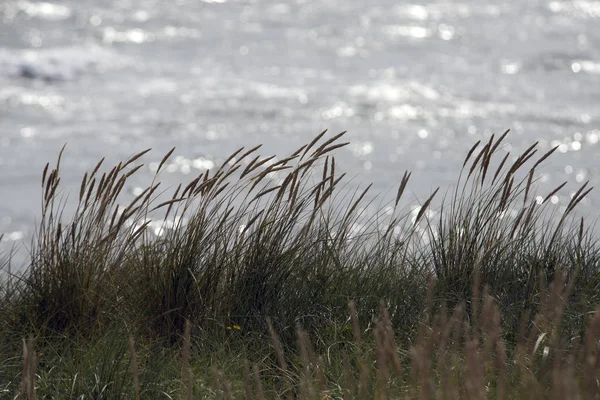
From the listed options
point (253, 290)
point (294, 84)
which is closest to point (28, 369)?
point (253, 290)

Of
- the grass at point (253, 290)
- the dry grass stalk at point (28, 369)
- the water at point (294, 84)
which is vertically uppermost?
the water at point (294, 84)

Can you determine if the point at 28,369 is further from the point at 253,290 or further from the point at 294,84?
the point at 294,84

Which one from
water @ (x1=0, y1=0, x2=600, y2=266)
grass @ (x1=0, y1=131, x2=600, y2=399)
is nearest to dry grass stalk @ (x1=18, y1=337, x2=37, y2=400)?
grass @ (x1=0, y1=131, x2=600, y2=399)

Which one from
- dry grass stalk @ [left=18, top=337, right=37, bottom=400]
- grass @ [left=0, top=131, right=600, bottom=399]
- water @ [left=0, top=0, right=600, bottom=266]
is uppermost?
water @ [left=0, top=0, right=600, bottom=266]

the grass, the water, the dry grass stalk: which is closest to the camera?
the dry grass stalk

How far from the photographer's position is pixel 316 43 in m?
20.2

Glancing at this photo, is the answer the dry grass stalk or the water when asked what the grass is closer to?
the dry grass stalk

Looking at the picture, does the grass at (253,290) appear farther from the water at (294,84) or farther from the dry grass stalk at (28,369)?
the water at (294,84)

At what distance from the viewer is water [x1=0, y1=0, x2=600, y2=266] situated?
11664mm

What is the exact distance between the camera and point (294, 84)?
16531 millimetres

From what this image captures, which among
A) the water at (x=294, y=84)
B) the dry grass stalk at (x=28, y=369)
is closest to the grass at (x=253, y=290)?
the dry grass stalk at (x=28, y=369)

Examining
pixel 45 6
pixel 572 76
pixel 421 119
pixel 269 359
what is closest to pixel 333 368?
pixel 269 359

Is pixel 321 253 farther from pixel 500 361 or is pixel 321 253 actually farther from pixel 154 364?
pixel 500 361

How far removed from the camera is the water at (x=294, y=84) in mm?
11664
